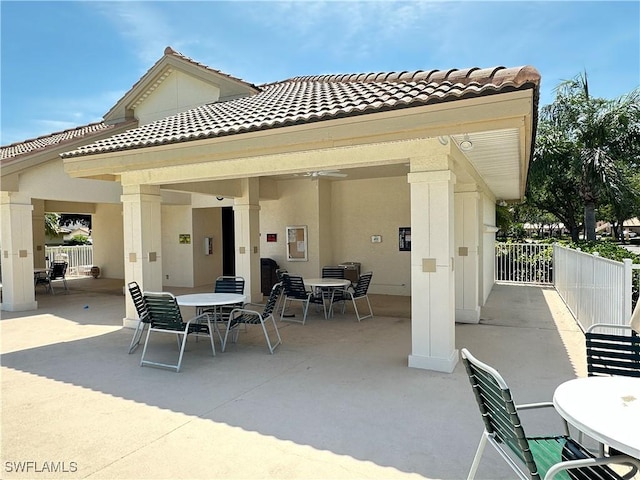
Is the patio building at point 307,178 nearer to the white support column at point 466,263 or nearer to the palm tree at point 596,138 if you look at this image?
the white support column at point 466,263

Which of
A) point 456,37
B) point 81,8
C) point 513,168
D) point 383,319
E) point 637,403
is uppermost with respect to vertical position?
point 81,8

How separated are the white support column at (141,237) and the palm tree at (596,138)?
52.7 feet

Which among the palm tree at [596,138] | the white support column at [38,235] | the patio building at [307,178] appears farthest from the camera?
the palm tree at [596,138]

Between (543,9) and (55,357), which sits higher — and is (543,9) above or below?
above

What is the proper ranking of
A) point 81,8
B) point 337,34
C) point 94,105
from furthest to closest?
point 94,105
point 337,34
point 81,8

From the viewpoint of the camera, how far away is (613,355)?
10.4ft

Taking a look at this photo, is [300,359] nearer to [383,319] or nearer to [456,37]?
[383,319]

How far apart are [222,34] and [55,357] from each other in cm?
630

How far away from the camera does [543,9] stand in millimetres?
7332

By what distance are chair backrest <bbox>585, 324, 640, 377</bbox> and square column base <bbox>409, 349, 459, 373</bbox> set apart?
6.64ft

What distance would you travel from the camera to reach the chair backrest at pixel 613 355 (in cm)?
309

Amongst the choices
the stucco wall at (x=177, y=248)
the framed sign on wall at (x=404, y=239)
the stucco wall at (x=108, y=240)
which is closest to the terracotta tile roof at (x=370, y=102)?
the framed sign on wall at (x=404, y=239)

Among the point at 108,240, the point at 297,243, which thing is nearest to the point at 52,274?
the point at 108,240

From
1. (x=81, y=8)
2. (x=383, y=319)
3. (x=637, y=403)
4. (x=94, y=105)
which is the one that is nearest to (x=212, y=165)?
(x=81, y=8)
